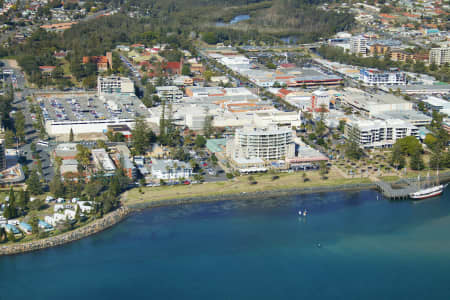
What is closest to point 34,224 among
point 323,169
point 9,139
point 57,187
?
point 57,187

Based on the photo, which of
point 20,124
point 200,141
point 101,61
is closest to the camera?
point 200,141

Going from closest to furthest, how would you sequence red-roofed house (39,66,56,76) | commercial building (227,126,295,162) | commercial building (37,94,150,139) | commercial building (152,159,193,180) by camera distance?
commercial building (152,159,193,180)
commercial building (227,126,295,162)
commercial building (37,94,150,139)
red-roofed house (39,66,56,76)

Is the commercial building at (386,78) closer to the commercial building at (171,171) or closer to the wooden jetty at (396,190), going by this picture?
the wooden jetty at (396,190)

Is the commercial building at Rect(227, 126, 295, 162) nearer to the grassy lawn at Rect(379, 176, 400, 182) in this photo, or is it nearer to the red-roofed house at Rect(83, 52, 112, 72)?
the grassy lawn at Rect(379, 176, 400, 182)

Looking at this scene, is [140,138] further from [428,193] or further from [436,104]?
[436,104]

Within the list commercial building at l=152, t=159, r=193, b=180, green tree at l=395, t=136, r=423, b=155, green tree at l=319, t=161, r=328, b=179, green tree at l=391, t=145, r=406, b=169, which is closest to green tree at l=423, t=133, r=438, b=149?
green tree at l=395, t=136, r=423, b=155

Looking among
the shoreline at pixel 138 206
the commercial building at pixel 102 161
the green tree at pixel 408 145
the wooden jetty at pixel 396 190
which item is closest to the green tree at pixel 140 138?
the commercial building at pixel 102 161
